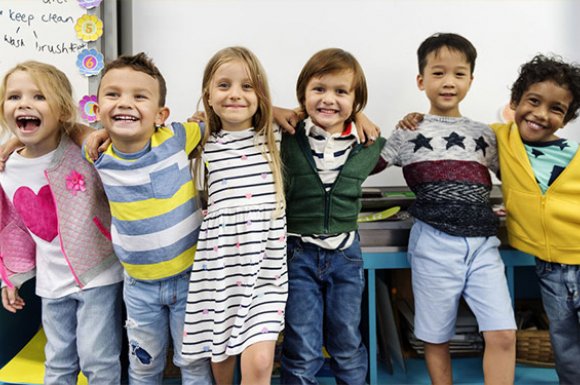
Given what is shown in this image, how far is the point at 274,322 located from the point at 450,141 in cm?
65

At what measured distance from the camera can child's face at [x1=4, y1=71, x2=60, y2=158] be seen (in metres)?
1.19

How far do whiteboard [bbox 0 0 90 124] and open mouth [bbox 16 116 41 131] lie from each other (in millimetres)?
416

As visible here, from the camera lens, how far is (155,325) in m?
1.19

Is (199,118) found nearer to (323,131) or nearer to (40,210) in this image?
(323,131)

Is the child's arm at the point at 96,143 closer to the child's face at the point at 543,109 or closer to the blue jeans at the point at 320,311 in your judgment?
the blue jeans at the point at 320,311

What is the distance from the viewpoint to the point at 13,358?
4.71 ft

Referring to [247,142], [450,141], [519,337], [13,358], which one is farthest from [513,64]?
[13,358]

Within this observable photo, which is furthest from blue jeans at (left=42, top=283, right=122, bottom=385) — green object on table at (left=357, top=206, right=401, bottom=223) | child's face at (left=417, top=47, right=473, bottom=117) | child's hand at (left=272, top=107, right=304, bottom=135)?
child's face at (left=417, top=47, right=473, bottom=117)

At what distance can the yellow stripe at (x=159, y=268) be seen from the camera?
116 cm

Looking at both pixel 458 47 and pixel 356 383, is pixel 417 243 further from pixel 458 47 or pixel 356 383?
pixel 458 47

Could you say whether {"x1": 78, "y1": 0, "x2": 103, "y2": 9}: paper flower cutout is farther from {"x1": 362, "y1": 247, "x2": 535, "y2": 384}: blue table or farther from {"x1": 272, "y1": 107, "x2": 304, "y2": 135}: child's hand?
{"x1": 362, "y1": 247, "x2": 535, "y2": 384}: blue table

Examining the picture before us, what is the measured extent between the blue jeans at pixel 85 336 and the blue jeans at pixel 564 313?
1105 millimetres

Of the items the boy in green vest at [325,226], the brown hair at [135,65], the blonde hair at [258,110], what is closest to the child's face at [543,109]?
the boy in green vest at [325,226]

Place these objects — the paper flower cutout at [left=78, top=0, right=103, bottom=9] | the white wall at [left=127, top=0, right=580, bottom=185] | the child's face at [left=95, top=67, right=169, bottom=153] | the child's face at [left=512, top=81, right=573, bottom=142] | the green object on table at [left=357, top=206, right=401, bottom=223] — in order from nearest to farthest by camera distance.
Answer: the child's face at [left=95, top=67, right=169, bottom=153], the child's face at [left=512, top=81, right=573, bottom=142], the green object on table at [left=357, top=206, right=401, bottom=223], the paper flower cutout at [left=78, top=0, right=103, bottom=9], the white wall at [left=127, top=0, right=580, bottom=185]
